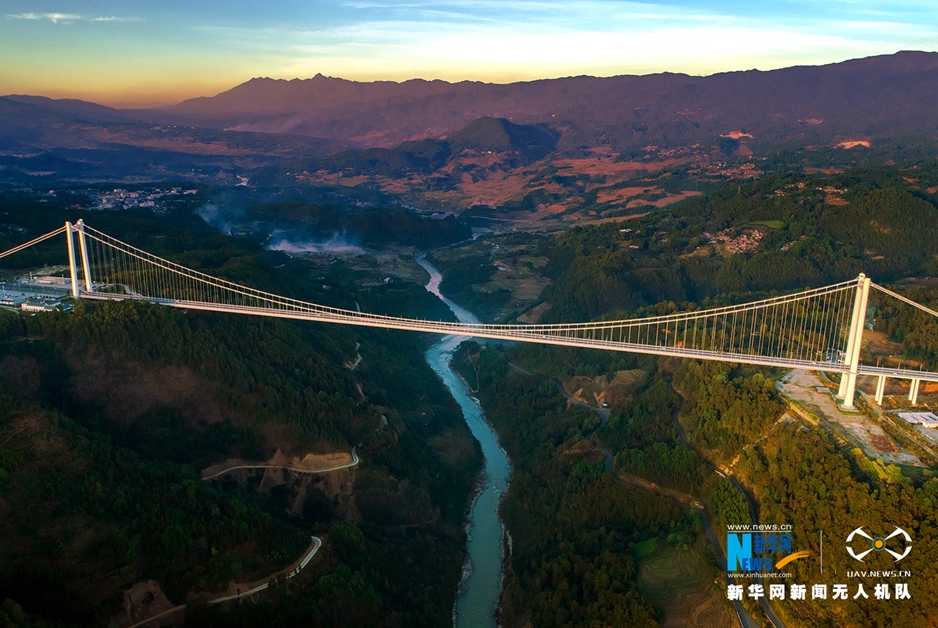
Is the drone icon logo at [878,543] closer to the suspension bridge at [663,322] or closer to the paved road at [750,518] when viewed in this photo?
the paved road at [750,518]

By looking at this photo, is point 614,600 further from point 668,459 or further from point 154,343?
point 154,343

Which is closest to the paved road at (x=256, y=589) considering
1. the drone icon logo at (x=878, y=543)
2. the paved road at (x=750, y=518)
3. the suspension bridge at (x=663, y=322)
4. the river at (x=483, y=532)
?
the river at (x=483, y=532)

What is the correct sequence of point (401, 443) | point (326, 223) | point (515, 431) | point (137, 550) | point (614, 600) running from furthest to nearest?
point (326, 223) < point (515, 431) < point (401, 443) < point (614, 600) < point (137, 550)

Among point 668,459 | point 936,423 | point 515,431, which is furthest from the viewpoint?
point 515,431

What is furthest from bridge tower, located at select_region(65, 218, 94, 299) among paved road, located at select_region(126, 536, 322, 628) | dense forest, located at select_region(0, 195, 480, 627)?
paved road, located at select_region(126, 536, 322, 628)

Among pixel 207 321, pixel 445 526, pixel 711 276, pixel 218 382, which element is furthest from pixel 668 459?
pixel 711 276
